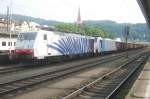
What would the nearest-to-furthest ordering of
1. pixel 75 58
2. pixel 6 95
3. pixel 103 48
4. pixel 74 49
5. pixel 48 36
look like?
pixel 6 95 < pixel 48 36 < pixel 74 49 < pixel 75 58 < pixel 103 48

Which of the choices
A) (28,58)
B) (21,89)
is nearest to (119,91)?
(21,89)

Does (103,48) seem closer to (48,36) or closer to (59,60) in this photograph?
(59,60)

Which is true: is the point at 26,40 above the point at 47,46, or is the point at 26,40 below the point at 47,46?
above

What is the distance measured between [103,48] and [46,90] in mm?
41591

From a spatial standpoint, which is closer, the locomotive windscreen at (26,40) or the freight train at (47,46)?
the freight train at (47,46)

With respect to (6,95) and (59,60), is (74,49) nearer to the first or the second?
(59,60)

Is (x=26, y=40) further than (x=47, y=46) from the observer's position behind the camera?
No

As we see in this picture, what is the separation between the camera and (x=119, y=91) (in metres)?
14.4

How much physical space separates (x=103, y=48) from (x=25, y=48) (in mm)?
28964

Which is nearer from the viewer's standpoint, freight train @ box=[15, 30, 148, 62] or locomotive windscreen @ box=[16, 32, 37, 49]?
freight train @ box=[15, 30, 148, 62]

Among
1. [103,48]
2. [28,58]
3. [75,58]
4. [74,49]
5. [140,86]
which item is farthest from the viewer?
[103,48]

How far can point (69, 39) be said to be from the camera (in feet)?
119

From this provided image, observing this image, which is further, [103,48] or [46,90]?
[103,48]

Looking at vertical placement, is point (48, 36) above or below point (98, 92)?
above
